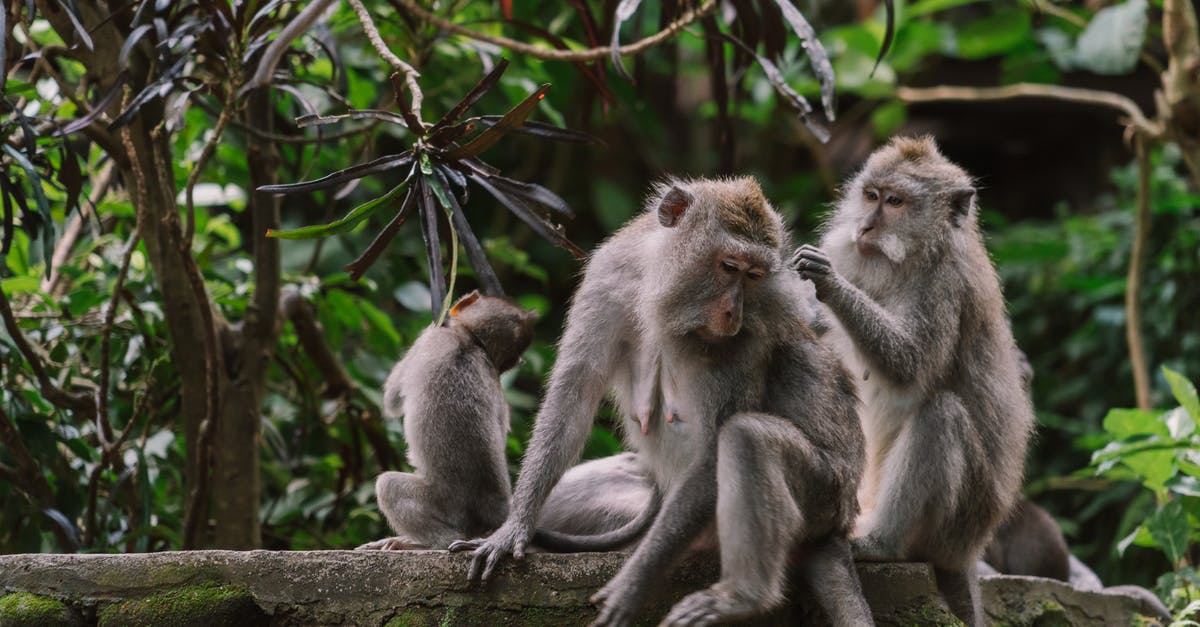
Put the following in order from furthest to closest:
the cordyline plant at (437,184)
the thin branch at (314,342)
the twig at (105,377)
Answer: the thin branch at (314,342), the twig at (105,377), the cordyline plant at (437,184)

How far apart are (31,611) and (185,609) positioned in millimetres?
494

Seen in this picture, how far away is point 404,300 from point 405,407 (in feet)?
7.40

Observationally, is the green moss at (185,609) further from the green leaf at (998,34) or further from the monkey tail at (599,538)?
the green leaf at (998,34)

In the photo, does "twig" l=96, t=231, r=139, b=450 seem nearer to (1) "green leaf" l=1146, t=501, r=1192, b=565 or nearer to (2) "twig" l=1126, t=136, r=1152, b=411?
(1) "green leaf" l=1146, t=501, r=1192, b=565

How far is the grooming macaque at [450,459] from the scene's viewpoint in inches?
192

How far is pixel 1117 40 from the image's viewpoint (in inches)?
328

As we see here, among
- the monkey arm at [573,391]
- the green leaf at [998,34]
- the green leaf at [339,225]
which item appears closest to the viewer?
the green leaf at [339,225]

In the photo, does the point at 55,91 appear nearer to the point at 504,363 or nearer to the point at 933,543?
the point at 504,363

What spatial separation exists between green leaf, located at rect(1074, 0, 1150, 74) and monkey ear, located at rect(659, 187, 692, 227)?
4890mm

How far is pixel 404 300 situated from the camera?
7453mm

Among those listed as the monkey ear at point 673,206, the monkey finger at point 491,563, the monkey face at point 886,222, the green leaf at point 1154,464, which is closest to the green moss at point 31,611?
the monkey finger at point 491,563

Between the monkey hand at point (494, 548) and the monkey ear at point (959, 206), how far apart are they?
2.56 meters

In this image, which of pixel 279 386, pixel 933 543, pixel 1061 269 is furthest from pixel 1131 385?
pixel 279 386

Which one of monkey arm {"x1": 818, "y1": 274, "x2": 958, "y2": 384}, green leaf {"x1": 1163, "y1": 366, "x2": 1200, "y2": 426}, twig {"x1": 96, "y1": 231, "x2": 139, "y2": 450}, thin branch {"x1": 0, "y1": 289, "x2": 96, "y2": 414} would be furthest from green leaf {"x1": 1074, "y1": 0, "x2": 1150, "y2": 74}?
thin branch {"x1": 0, "y1": 289, "x2": 96, "y2": 414}
